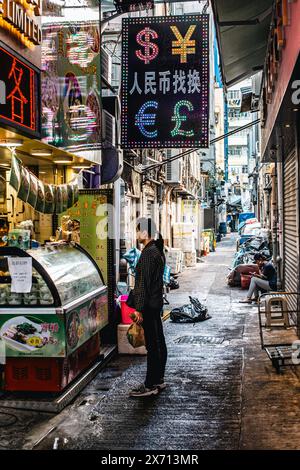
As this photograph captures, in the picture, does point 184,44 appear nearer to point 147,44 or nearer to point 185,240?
point 147,44

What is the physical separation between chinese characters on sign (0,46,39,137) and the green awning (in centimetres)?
431

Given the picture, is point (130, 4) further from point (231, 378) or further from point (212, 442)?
point (212, 442)

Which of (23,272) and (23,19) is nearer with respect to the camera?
(23,272)

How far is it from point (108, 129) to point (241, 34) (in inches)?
161

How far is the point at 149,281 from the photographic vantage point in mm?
7305

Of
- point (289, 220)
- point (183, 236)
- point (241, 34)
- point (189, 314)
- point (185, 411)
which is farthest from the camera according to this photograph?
point (183, 236)

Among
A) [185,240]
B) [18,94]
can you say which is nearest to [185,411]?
[18,94]

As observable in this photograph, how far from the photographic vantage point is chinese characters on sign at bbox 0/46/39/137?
21.1ft

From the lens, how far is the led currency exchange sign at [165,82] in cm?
1136

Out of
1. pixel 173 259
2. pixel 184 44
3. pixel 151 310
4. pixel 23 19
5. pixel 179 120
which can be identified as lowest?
pixel 173 259

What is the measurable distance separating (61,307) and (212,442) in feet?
7.78

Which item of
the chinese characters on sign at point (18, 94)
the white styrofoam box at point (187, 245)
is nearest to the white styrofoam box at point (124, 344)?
the chinese characters on sign at point (18, 94)

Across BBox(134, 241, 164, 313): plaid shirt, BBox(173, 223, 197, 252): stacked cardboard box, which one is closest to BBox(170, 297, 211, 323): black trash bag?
BBox(134, 241, 164, 313): plaid shirt
